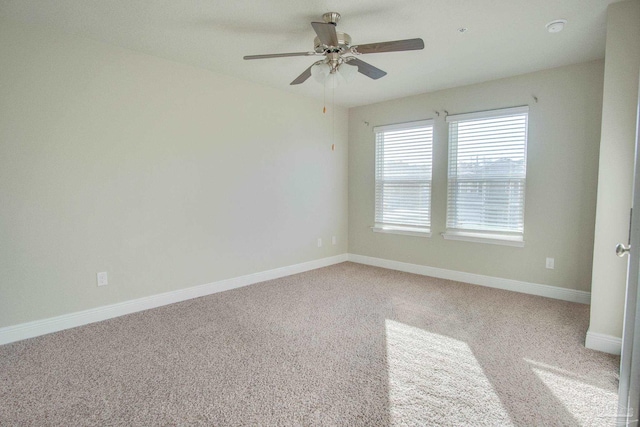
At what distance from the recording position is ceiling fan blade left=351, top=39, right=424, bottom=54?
212cm

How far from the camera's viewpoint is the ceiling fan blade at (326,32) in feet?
6.48

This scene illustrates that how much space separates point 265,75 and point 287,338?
280cm

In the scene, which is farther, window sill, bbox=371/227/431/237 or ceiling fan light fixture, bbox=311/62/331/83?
window sill, bbox=371/227/431/237

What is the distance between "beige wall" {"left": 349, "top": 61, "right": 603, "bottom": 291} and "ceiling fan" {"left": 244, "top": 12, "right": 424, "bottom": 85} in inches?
76.9

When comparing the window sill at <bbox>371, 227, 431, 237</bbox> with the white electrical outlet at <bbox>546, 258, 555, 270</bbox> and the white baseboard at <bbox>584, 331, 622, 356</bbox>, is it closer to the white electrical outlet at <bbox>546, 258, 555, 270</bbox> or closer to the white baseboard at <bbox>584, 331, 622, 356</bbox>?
the white electrical outlet at <bbox>546, 258, 555, 270</bbox>

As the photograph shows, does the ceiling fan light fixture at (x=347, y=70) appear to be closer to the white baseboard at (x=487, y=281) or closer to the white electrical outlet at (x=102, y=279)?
the white electrical outlet at (x=102, y=279)

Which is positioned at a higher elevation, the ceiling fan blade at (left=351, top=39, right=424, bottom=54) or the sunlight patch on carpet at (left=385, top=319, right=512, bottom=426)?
the ceiling fan blade at (left=351, top=39, right=424, bottom=54)

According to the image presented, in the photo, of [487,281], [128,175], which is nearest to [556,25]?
[487,281]

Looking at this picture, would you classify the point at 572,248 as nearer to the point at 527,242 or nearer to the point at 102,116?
the point at 527,242

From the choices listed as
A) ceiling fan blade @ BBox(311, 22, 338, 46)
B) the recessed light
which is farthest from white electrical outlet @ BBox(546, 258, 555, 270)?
ceiling fan blade @ BBox(311, 22, 338, 46)

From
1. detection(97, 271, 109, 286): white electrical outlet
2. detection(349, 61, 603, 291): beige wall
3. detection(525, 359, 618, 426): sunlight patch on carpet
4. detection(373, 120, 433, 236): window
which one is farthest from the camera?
detection(373, 120, 433, 236): window

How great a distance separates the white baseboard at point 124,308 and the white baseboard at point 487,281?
4.55ft

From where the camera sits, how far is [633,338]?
1.14 m

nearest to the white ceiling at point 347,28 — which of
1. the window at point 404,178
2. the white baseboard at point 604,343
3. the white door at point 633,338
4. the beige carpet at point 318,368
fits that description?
the window at point 404,178
